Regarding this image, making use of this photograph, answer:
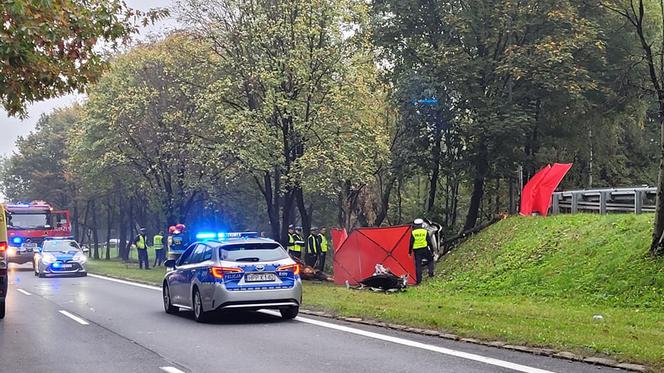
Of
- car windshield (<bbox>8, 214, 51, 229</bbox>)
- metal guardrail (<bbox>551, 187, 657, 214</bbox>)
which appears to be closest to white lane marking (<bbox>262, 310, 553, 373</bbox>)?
metal guardrail (<bbox>551, 187, 657, 214</bbox>)

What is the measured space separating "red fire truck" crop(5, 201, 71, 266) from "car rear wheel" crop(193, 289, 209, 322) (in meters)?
27.5

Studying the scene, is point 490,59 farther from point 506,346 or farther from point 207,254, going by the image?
point 506,346

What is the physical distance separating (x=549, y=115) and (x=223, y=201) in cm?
2035

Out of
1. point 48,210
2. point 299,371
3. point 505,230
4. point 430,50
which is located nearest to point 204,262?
point 299,371

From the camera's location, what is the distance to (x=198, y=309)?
14.6 metres

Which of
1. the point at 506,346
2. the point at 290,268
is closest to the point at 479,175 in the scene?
the point at 290,268

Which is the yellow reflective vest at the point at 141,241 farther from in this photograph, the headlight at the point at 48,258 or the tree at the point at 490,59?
the tree at the point at 490,59

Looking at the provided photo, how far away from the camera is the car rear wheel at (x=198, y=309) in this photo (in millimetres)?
14445

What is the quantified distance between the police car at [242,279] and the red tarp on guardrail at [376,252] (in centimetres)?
852

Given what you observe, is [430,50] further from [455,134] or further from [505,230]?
[505,230]

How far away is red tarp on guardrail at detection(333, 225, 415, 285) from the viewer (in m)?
22.9

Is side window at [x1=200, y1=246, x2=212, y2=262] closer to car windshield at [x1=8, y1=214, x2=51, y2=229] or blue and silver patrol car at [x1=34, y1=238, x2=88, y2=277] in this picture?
blue and silver patrol car at [x1=34, y1=238, x2=88, y2=277]

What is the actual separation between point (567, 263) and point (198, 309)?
9691 millimetres

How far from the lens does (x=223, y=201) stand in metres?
47.1
